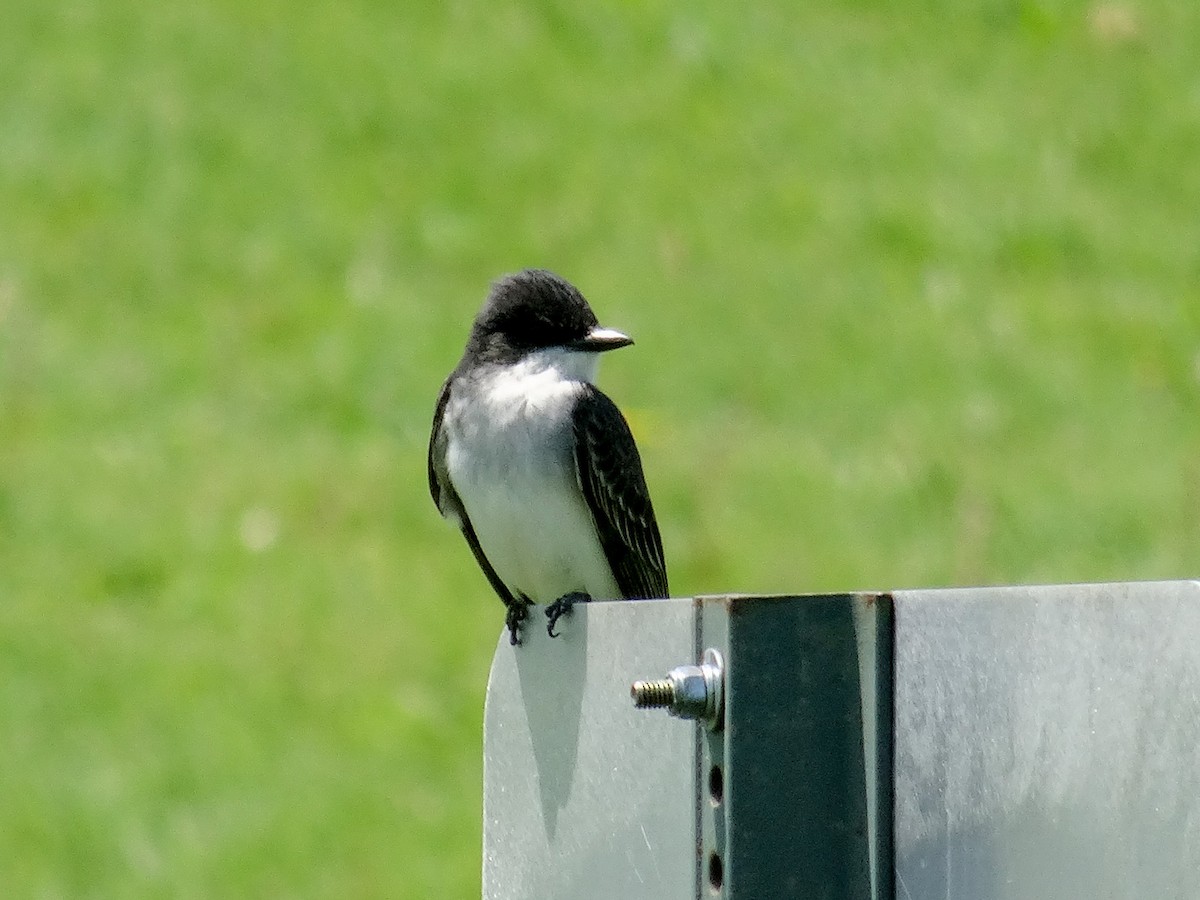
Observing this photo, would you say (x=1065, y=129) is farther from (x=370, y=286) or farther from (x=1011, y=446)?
(x=370, y=286)

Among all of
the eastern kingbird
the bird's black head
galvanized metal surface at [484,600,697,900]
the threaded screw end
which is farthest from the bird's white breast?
the threaded screw end

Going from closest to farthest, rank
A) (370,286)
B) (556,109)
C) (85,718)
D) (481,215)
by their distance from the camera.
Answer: (85,718) → (370,286) → (481,215) → (556,109)

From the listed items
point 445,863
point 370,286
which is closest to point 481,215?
point 370,286

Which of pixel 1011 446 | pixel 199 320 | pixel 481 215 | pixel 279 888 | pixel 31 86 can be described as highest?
pixel 31 86

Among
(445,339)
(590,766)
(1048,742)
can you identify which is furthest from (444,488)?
(445,339)

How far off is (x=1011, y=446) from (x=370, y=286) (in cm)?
278

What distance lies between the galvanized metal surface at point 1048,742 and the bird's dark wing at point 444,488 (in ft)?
8.88

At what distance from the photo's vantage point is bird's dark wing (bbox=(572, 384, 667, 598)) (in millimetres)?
4184

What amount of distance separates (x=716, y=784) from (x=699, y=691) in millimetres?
93

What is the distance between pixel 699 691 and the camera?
1.71 metres

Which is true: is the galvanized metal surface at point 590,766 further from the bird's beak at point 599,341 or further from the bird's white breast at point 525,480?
the bird's beak at point 599,341

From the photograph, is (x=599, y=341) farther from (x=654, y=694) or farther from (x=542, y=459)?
(x=654, y=694)

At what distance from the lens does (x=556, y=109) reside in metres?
9.76

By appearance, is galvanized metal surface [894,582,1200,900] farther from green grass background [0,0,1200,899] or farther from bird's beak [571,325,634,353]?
green grass background [0,0,1200,899]
